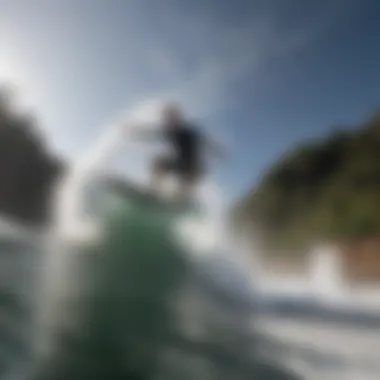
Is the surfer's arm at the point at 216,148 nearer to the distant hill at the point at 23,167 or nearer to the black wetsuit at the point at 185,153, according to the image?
the black wetsuit at the point at 185,153

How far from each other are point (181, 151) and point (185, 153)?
0.01m

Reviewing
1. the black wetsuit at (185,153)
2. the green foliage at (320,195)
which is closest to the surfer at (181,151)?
the black wetsuit at (185,153)

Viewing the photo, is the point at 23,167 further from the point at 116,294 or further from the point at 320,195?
the point at 320,195

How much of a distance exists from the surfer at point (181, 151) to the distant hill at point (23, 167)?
8.7 inches

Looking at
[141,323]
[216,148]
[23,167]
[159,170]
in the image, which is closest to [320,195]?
[216,148]

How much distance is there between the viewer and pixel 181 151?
1539 millimetres

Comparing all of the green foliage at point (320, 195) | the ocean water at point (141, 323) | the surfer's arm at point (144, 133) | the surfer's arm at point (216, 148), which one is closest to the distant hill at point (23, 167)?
the ocean water at point (141, 323)

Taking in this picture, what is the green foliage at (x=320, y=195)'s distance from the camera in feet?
4.97

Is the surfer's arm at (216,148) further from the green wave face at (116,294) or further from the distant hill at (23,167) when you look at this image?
the distant hill at (23,167)

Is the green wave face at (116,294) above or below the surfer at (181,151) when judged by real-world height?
below

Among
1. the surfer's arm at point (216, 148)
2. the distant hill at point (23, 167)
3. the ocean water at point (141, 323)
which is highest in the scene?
the surfer's arm at point (216, 148)

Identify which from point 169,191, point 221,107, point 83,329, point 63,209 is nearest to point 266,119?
point 221,107

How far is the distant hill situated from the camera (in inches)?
60.1

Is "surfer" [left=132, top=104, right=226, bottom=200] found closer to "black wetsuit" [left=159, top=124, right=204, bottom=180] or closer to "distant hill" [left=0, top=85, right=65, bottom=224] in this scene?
"black wetsuit" [left=159, top=124, right=204, bottom=180]
